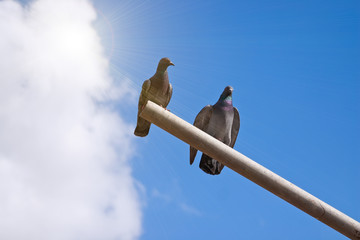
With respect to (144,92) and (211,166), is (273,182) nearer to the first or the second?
(211,166)

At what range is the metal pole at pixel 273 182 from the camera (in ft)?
15.4

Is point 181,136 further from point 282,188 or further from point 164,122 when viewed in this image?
point 282,188

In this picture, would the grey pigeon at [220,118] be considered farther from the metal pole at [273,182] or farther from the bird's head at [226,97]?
the metal pole at [273,182]

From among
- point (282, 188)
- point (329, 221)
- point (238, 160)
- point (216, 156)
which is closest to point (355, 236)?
point (329, 221)

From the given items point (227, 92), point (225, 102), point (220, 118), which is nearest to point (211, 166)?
point (220, 118)

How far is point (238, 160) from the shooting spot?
4.71m

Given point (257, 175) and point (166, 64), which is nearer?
point (257, 175)

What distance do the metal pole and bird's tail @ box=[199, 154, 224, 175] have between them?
2287 mm

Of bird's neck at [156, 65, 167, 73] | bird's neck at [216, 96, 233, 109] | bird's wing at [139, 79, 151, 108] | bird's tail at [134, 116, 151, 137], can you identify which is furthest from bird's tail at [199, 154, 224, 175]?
bird's neck at [156, 65, 167, 73]

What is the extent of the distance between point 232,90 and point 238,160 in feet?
13.2

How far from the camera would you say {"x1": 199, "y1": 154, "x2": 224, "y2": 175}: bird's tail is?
7.06 m

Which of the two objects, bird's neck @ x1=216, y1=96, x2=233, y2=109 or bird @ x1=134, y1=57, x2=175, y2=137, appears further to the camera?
bird's neck @ x1=216, y1=96, x2=233, y2=109

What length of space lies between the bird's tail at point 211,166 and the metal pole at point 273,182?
2.29m

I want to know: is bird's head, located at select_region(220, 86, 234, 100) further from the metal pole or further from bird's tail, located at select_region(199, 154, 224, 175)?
the metal pole
